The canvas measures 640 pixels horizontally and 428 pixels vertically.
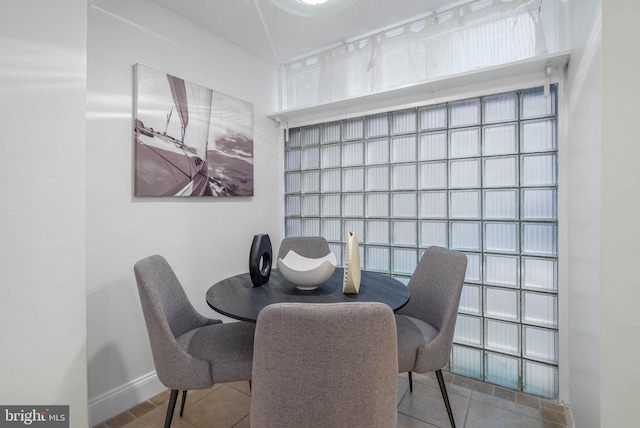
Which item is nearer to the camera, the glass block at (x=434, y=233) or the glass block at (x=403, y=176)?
the glass block at (x=434, y=233)

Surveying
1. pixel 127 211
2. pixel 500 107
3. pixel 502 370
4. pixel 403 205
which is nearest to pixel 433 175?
pixel 403 205

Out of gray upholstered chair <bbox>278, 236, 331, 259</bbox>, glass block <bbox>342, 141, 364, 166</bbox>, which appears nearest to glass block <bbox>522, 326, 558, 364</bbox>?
gray upholstered chair <bbox>278, 236, 331, 259</bbox>

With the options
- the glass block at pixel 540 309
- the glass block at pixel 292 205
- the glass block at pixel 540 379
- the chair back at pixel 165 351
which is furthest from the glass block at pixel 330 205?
the glass block at pixel 540 379

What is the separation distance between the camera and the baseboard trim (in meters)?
1.69

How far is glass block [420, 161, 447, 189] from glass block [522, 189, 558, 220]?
1.69 feet

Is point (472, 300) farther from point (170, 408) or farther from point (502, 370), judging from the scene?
point (170, 408)

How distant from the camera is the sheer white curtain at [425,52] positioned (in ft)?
6.30

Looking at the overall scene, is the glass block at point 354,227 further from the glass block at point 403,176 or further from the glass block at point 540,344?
the glass block at point 540,344

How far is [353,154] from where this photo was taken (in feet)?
8.62

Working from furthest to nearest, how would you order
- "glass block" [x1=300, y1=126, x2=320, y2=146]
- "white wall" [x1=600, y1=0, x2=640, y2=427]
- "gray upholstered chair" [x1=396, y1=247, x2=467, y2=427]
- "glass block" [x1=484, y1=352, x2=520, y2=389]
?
1. "glass block" [x1=300, y1=126, x2=320, y2=146]
2. "glass block" [x1=484, y1=352, x2=520, y2=389]
3. "gray upholstered chair" [x1=396, y1=247, x2=467, y2=427]
4. "white wall" [x1=600, y1=0, x2=640, y2=427]

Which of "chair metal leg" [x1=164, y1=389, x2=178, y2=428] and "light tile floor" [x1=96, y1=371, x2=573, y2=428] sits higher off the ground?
"chair metal leg" [x1=164, y1=389, x2=178, y2=428]

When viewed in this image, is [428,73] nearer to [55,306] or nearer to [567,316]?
[567,316]

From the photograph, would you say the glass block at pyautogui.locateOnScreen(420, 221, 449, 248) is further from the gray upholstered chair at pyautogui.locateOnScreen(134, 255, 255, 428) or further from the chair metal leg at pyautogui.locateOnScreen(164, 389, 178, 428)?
the chair metal leg at pyautogui.locateOnScreen(164, 389, 178, 428)

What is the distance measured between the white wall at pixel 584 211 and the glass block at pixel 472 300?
496 millimetres
